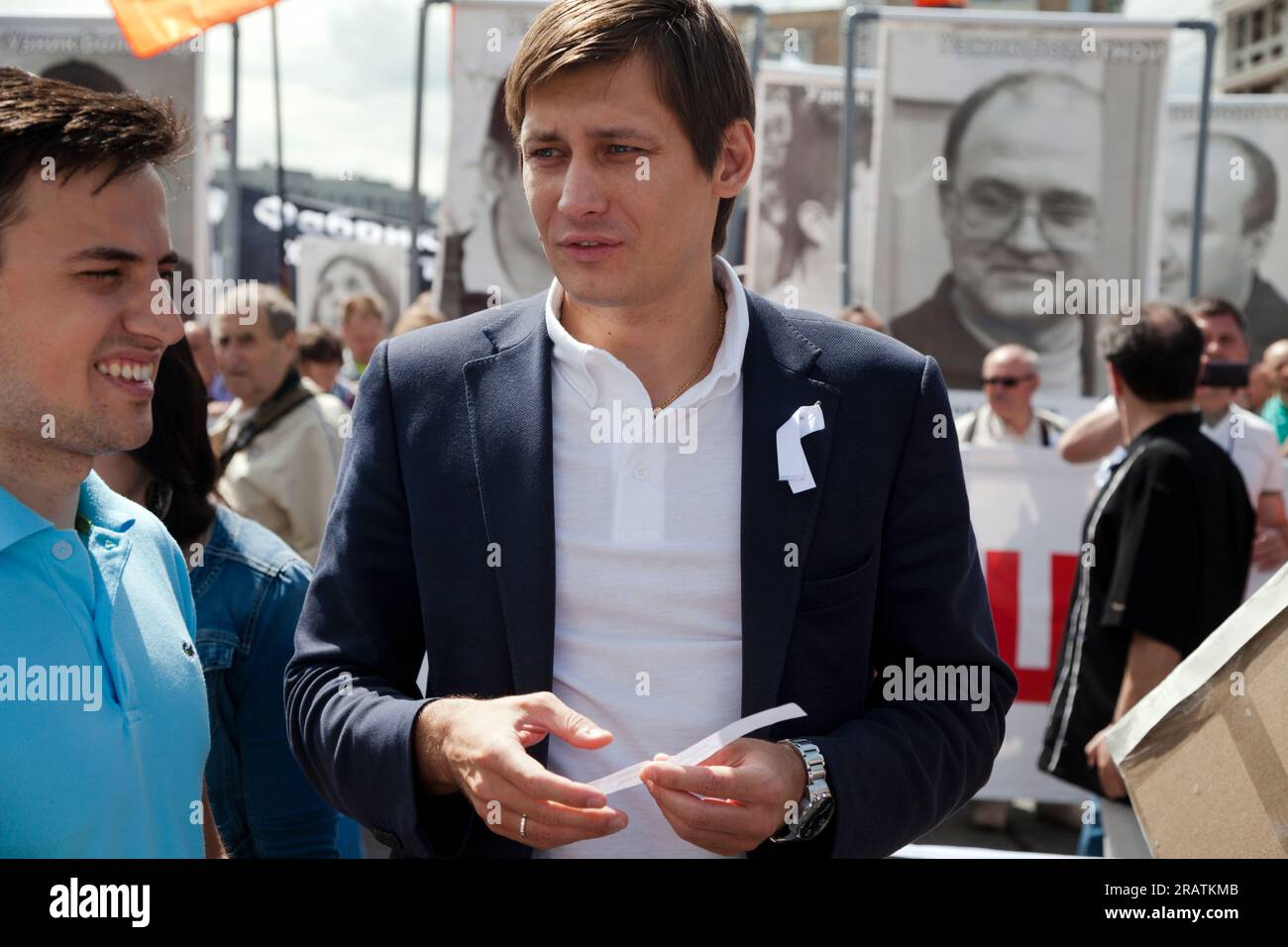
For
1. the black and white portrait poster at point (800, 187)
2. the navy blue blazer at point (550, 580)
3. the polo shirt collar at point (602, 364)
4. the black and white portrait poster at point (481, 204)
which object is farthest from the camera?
the black and white portrait poster at point (800, 187)

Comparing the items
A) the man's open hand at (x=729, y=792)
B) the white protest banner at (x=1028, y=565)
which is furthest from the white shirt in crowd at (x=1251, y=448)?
the man's open hand at (x=729, y=792)

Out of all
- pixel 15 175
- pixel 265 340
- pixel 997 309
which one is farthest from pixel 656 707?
pixel 997 309

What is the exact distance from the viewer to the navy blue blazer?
6.00ft

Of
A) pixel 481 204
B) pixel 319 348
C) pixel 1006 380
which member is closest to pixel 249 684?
pixel 1006 380

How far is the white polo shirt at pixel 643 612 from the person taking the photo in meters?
1.86

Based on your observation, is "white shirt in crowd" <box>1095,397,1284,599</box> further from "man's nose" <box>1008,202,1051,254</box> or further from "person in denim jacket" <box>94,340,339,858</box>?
"person in denim jacket" <box>94,340,339,858</box>

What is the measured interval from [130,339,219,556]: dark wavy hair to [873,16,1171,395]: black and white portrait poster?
5.20m

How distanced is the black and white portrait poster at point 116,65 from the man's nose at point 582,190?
20.5 feet

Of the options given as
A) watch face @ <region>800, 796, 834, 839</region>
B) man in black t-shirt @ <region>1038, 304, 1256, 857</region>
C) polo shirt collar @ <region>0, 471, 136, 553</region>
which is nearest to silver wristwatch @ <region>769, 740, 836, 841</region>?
watch face @ <region>800, 796, 834, 839</region>

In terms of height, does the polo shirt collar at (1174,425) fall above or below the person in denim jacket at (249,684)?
above

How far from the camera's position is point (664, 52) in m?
1.91

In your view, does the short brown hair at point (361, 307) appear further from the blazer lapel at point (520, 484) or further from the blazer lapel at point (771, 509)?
the blazer lapel at point (771, 509)
